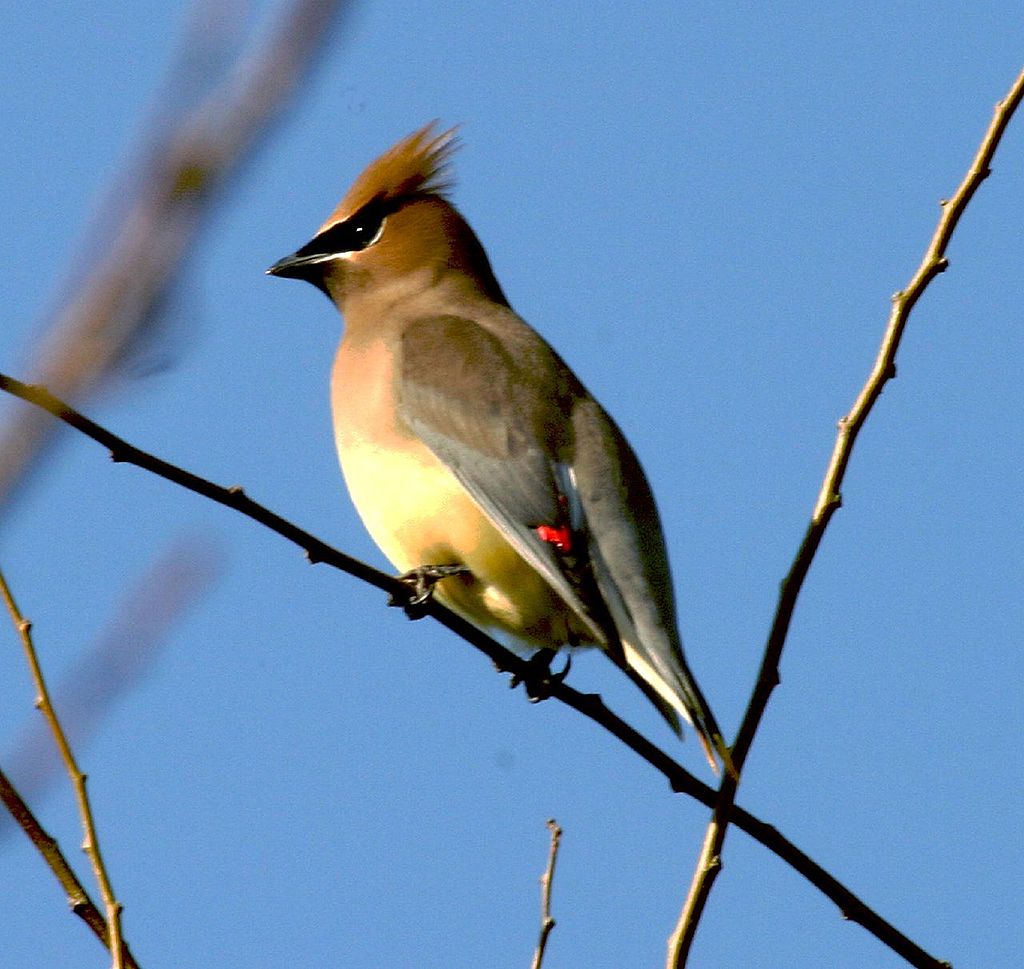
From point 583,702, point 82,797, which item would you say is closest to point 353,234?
point 583,702

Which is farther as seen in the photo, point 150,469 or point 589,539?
point 589,539

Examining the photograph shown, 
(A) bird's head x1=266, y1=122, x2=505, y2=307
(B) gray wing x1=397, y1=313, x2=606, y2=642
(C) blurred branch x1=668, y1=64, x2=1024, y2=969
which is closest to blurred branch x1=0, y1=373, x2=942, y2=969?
(C) blurred branch x1=668, y1=64, x2=1024, y2=969

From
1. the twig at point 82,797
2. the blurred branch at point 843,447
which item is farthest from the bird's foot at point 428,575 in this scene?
the twig at point 82,797

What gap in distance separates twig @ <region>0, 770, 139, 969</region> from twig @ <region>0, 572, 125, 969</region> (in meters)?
0.02

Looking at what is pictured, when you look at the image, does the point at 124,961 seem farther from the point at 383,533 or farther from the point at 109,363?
the point at 383,533

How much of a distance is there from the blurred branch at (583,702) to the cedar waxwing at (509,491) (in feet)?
1.13

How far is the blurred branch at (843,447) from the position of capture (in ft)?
8.85

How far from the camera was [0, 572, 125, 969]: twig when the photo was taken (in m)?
1.92

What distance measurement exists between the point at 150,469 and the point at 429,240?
10.2 ft

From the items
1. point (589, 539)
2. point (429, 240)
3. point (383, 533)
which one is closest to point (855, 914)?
point (589, 539)

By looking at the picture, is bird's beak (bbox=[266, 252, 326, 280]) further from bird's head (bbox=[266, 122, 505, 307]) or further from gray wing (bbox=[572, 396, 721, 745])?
gray wing (bbox=[572, 396, 721, 745])

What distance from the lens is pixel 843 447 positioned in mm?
2809

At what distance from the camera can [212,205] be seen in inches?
36.6

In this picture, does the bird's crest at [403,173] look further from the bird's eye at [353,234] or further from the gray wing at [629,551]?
the gray wing at [629,551]
